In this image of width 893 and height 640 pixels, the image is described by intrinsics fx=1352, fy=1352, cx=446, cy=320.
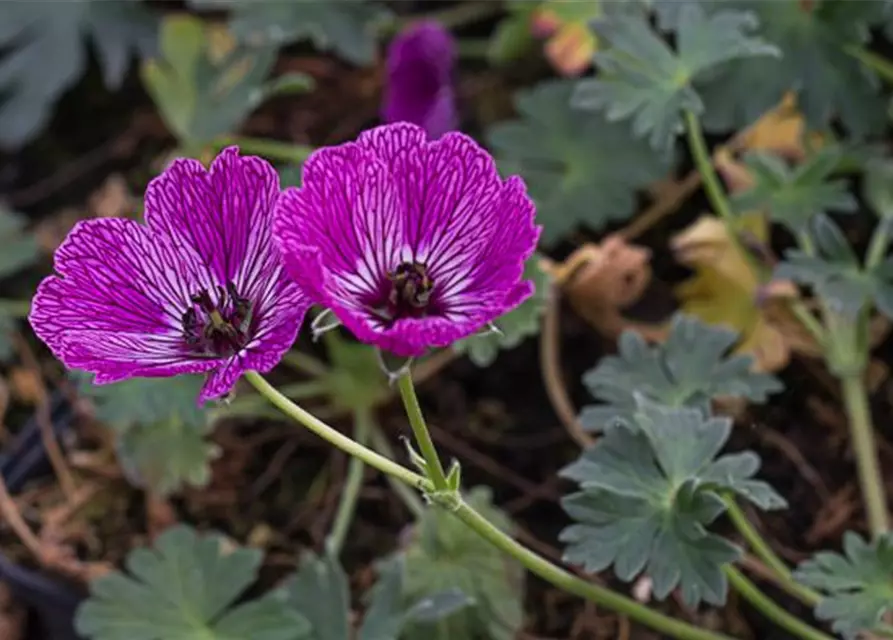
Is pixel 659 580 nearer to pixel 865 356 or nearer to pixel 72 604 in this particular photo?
pixel 865 356

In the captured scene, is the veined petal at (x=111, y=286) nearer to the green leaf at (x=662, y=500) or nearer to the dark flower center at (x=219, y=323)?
the dark flower center at (x=219, y=323)

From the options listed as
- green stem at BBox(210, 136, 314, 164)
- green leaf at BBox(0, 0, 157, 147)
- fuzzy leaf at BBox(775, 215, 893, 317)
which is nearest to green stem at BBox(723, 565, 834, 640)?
fuzzy leaf at BBox(775, 215, 893, 317)

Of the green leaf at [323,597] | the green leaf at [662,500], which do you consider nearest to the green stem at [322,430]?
the green leaf at [662,500]

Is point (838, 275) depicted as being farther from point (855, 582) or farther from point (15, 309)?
point (15, 309)

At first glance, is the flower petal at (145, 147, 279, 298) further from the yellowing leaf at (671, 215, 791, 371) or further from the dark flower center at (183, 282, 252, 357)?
the yellowing leaf at (671, 215, 791, 371)

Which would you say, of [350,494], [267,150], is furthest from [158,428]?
[267,150]
